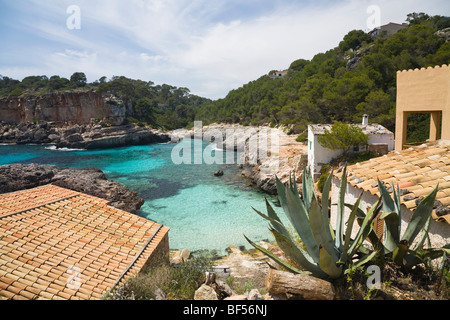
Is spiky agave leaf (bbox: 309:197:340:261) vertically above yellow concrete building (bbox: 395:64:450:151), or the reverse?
yellow concrete building (bbox: 395:64:450:151)

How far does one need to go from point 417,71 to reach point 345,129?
4169 mm

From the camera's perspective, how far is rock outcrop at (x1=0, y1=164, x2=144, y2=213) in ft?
45.1

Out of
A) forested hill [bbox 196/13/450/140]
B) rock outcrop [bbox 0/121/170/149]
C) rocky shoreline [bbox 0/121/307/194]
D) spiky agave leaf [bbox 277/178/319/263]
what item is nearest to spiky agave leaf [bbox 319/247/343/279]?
spiky agave leaf [bbox 277/178/319/263]

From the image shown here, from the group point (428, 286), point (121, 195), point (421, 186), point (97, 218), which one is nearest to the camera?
point (428, 286)

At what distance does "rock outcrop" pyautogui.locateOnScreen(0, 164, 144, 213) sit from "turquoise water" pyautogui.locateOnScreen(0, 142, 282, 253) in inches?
57.1

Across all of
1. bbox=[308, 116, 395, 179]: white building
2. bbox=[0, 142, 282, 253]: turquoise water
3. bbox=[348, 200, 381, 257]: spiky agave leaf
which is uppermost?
bbox=[308, 116, 395, 179]: white building

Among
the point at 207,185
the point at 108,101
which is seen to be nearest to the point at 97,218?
the point at 207,185

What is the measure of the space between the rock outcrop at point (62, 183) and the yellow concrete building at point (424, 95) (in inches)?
536

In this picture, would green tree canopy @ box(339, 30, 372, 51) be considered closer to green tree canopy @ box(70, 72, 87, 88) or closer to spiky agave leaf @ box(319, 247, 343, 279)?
spiky agave leaf @ box(319, 247, 343, 279)

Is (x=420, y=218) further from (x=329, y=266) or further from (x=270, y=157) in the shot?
(x=270, y=157)

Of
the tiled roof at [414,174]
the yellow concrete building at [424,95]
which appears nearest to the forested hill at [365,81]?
the yellow concrete building at [424,95]

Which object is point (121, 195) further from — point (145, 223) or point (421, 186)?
point (421, 186)
